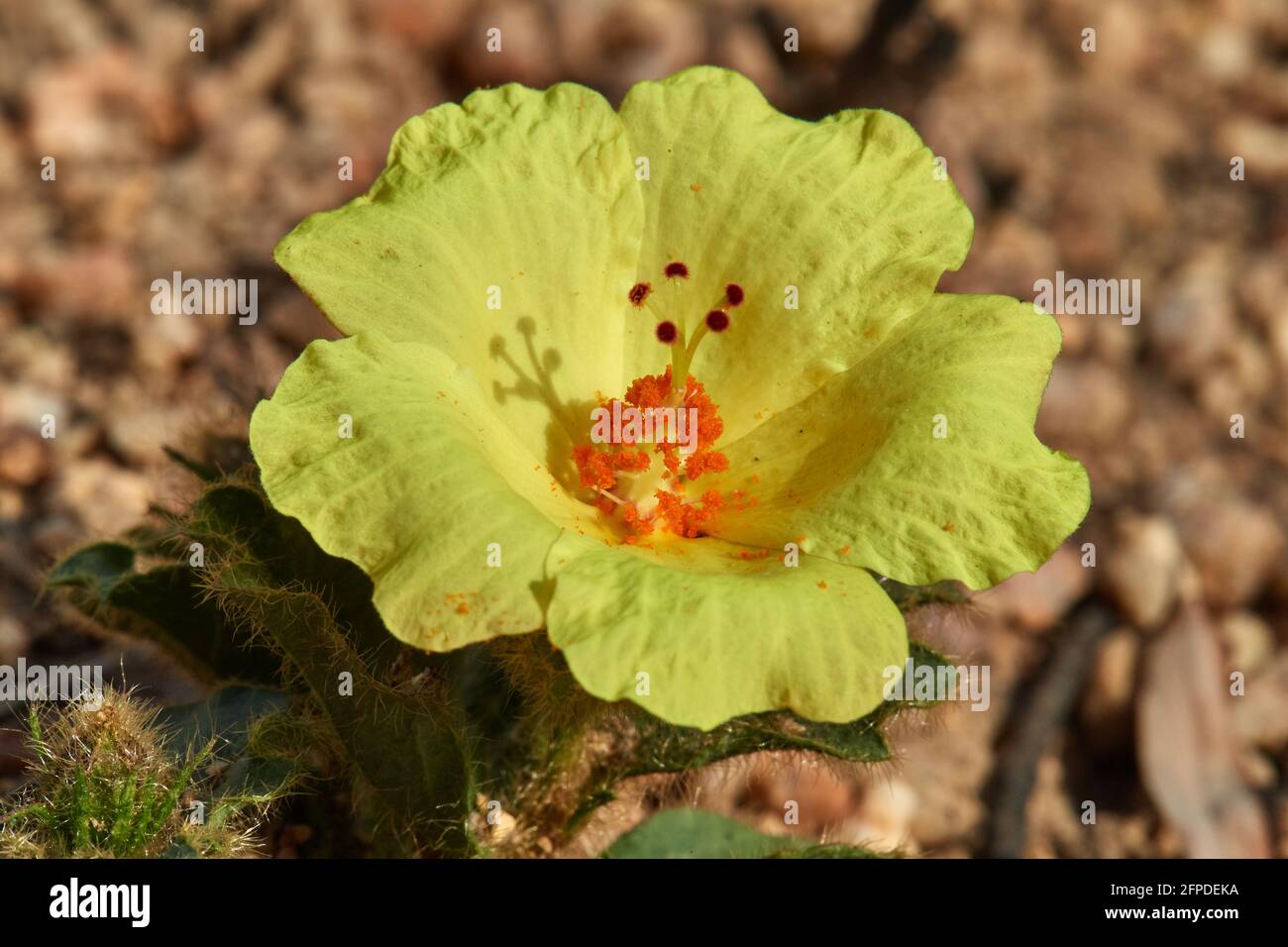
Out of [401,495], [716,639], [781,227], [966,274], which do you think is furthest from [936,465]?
[966,274]

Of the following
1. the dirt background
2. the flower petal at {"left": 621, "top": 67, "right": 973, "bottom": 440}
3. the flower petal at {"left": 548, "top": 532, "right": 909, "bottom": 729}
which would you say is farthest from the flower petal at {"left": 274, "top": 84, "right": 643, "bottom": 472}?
the dirt background

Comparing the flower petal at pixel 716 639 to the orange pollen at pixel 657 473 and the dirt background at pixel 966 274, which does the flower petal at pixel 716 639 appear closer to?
the orange pollen at pixel 657 473

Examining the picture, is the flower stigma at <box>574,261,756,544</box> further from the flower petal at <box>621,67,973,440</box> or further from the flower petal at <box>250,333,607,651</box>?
the flower petal at <box>250,333,607,651</box>

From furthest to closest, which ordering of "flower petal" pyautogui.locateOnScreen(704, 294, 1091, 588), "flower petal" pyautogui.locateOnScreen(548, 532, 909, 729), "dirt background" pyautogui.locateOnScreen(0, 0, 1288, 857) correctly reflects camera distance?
"dirt background" pyautogui.locateOnScreen(0, 0, 1288, 857)
"flower petal" pyautogui.locateOnScreen(704, 294, 1091, 588)
"flower petal" pyautogui.locateOnScreen(548, 532, 909, 729)

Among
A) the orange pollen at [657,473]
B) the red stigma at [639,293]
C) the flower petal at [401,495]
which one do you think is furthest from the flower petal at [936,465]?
the flower petal at [401,495]

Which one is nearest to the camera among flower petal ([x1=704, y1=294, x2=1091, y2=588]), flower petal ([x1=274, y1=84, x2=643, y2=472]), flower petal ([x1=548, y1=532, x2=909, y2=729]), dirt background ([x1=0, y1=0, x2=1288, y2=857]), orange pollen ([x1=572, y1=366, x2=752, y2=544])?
flower petal ([x1=548, y1=532, x2=909, y2=729])

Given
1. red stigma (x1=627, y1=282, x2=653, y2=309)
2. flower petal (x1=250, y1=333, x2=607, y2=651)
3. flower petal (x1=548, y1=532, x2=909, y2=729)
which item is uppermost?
red stigma (x1=627, y1=282, x2=653, y2=309)

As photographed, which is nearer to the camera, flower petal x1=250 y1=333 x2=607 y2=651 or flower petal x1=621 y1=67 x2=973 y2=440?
flower petal x1=250 y1=333 x2=607 y2=651
